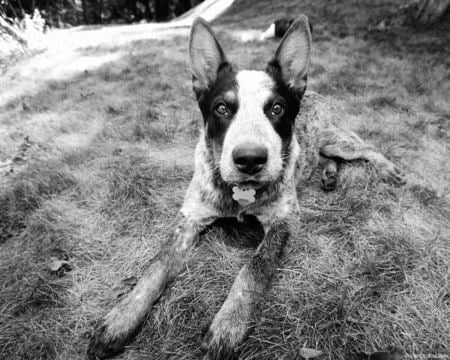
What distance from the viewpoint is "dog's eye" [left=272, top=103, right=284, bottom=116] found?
7.98 feet

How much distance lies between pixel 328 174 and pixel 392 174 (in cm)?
73

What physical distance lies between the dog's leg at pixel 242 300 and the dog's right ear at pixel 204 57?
5.14ft

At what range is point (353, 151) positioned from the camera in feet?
11.9

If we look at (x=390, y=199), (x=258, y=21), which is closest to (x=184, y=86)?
(x=390, y=199)

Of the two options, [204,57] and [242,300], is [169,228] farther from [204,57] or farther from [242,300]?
[204,57]

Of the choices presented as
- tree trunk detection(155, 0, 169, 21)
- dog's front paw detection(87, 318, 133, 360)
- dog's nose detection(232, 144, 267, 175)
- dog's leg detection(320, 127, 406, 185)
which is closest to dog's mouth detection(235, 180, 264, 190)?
dog's nose detection(232, 144, 267, 175)

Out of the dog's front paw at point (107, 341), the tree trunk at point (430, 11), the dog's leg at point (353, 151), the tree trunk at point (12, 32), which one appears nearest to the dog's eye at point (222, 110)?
the dog's front paw at point (107, 341)

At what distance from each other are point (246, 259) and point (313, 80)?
477cm

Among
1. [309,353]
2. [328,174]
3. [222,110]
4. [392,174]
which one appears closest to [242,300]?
[309,353]

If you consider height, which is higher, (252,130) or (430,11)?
(252,130)

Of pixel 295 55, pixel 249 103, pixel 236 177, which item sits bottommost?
pixel 236 177

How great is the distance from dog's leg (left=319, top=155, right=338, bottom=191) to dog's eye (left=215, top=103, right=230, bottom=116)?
1.60 m

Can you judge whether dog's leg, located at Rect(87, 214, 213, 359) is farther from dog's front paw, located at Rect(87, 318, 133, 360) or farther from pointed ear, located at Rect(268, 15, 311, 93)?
pointed ear, located at Rect(268, 15, 311, 93)

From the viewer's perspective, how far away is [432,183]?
3.45 metres
